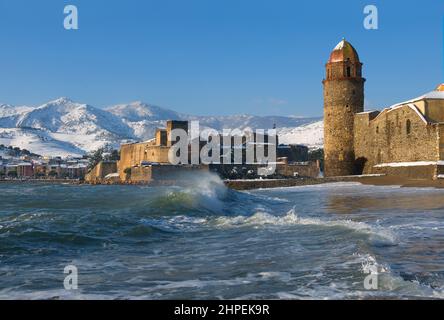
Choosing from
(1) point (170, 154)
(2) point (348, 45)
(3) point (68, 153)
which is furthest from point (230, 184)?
(3) point (68, 153)

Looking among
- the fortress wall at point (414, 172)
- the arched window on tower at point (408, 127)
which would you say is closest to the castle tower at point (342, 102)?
the fortress wall at point (414, 172)

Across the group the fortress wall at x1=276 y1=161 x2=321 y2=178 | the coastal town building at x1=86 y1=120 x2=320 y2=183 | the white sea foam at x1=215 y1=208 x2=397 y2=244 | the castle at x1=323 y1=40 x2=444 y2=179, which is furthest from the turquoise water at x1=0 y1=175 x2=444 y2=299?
the fortress wall at x1=276 y1=161 x2=321 y2=178

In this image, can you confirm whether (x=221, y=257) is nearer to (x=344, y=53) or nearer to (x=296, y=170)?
(x=344, y=53)

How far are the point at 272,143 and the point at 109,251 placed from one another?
6062cm

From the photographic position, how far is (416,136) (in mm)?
27078

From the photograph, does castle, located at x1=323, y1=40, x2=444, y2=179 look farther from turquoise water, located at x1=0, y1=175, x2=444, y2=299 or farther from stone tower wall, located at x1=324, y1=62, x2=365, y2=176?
turquoise water, located at x1=0, y1=175, x2=444, y2=299

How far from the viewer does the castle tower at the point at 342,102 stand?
106 feet

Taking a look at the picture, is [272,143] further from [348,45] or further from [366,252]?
[366,252]

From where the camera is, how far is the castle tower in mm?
32312

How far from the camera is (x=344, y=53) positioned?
107 ft

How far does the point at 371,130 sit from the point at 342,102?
2.39 metres

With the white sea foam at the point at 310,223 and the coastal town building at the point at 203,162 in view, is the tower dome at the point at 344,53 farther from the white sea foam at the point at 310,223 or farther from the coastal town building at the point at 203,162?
the white sea foam at the point at 310,223
